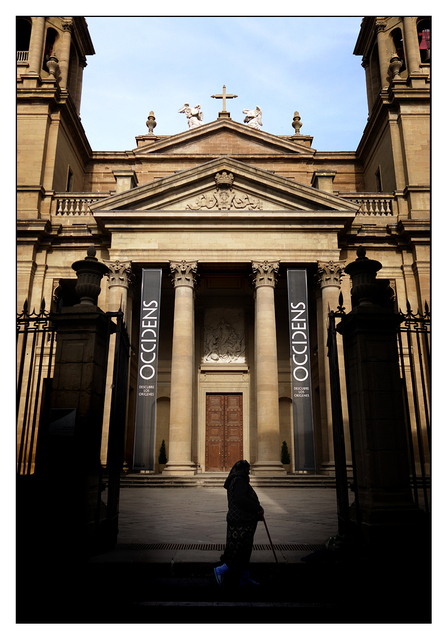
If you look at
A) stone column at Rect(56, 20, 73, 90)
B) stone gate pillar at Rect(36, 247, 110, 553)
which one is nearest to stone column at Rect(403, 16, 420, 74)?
stone column at Rect(56, 20, 73, 90)

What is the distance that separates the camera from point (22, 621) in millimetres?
4660

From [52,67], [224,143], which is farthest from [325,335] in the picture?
[52,67]

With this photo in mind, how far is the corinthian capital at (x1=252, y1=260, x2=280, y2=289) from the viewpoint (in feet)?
68.3

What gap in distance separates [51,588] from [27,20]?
28.9 meters

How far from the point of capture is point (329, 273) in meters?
20.8

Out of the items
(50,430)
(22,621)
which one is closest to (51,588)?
(22,621)

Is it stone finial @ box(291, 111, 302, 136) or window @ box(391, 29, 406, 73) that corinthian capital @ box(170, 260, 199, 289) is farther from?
window @ box(391, 29, 406, 73)

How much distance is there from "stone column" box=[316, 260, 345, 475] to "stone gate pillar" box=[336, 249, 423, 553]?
11943 mm

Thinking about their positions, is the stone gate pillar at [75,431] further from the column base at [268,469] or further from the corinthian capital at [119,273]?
the corinthian capital at [119,273]

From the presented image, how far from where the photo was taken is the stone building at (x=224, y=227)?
20.7m

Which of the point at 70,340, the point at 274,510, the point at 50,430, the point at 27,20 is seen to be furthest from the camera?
the point at 27,20

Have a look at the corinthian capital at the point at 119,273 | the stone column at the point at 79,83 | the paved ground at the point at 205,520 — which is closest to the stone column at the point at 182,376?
the corinthian capital at the point at 119,273

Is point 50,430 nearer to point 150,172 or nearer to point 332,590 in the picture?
point 332,590

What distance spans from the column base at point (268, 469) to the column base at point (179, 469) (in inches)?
91.9
